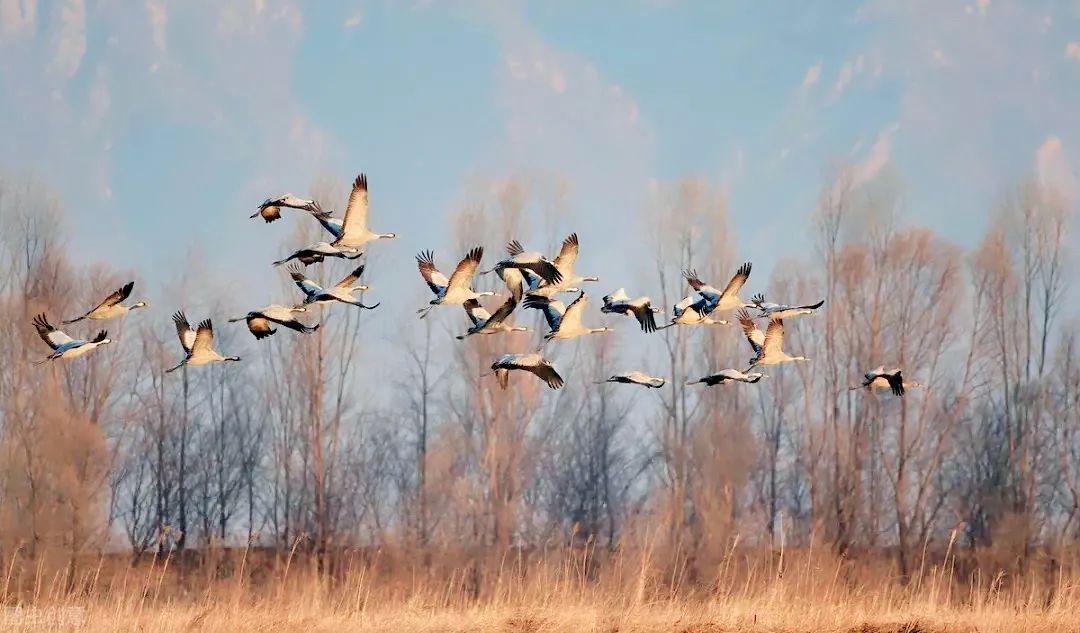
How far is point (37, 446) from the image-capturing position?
27.7 metres

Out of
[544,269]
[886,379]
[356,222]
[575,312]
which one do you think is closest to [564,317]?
[575,312]

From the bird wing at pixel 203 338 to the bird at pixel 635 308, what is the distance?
4.17m

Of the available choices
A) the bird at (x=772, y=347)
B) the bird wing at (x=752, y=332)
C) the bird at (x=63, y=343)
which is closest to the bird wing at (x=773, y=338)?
the bird at (x=772, y=347)

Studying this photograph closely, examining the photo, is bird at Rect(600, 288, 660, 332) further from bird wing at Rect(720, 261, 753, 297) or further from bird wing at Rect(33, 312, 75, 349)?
bird wing at Rect(33, 312, 75, 349)

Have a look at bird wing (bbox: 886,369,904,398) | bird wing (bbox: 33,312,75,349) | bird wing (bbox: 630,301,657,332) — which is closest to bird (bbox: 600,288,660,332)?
bird wing (bbox: 630,301,657,332)

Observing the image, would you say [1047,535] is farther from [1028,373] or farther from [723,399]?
[723,399]

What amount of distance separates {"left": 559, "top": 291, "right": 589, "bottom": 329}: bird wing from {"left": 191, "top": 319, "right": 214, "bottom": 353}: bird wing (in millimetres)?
3726

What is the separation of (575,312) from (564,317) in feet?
0.46

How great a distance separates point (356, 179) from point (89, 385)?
57.4ft

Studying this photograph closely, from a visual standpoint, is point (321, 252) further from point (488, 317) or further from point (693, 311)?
point (693, 311)

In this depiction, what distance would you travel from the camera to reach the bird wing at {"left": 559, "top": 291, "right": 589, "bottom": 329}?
47.2 feet

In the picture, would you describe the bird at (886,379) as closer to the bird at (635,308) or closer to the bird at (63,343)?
the bird at (635,308)

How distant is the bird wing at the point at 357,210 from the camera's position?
13.9 m

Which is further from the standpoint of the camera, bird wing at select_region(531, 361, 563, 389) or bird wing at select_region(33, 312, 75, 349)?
bird wing at select_region(33, 312, 75, 349)
